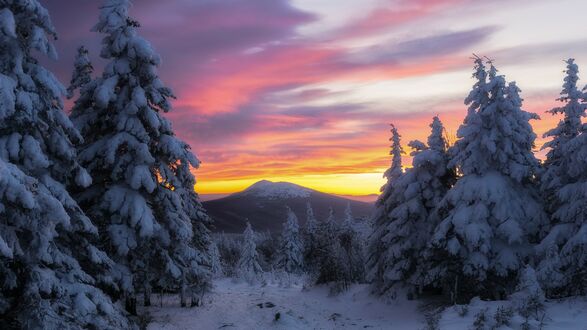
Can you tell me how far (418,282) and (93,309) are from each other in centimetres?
1780

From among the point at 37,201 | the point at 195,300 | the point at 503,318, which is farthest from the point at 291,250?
the point at 37,201

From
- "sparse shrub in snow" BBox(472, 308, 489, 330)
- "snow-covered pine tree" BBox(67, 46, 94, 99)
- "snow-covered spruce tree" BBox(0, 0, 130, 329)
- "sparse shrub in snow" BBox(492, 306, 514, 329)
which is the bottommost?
"sparse shrub in snow" BBox(472, 308, 489, 330)

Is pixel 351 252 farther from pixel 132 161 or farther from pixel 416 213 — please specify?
pixel 132 161

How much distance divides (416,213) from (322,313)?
7.61 m

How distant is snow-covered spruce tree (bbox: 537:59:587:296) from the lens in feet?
56.1

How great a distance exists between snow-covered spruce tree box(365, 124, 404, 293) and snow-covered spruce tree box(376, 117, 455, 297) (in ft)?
3.38

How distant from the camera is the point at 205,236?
24.2 metres

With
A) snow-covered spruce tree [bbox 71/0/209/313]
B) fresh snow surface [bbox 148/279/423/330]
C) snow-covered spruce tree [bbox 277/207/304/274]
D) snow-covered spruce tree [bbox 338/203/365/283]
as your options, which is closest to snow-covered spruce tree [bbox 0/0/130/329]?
snow-covered spruce tree [bbox 71/0/209/313]

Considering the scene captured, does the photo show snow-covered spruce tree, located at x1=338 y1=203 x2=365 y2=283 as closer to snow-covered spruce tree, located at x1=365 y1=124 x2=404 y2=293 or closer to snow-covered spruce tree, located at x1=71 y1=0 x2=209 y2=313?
snow-covered spruce tree, located at x1=365 y1=124 x2=404 y2=293

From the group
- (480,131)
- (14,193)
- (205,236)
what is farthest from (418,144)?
(14,193)

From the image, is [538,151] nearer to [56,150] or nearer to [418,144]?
[418,144]

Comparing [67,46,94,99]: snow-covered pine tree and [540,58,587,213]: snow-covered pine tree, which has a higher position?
[67,46,94,99]: snow-covered pine tree

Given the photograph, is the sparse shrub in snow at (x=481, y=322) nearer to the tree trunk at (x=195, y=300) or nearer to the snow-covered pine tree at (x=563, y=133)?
the snow-covered pine tree at (x=563, y=133)

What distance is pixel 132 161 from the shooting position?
60.6 ft
